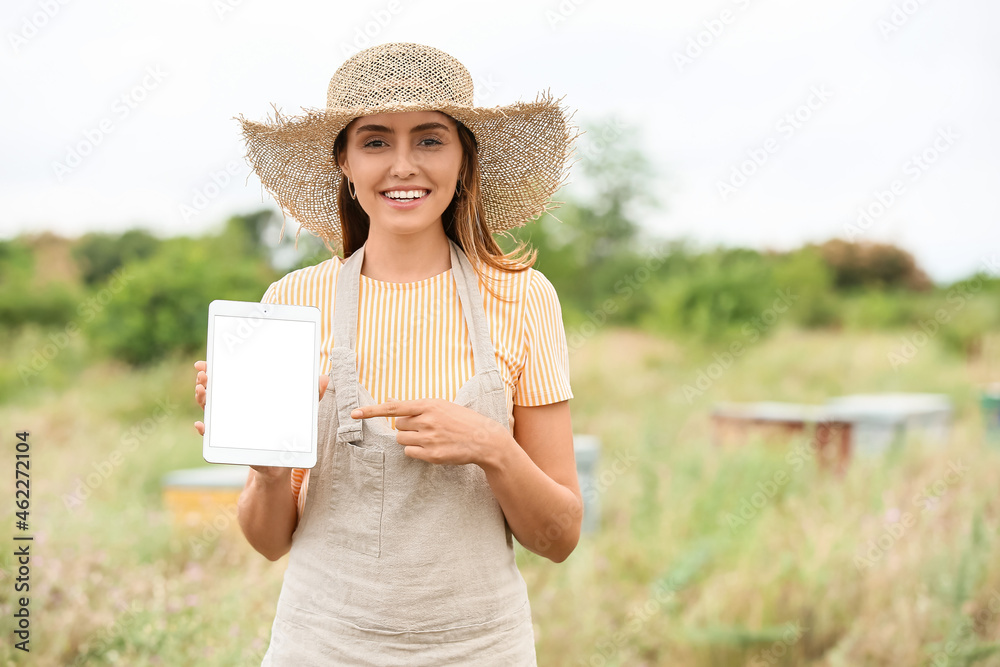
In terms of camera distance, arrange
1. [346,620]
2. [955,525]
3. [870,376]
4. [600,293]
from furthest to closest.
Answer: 1. [600,293]
2. [870,376]
3. [955,525]
4. [346,620]

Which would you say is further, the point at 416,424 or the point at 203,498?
the point at 203,498

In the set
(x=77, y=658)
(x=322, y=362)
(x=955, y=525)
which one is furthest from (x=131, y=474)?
(x=955, y=525)

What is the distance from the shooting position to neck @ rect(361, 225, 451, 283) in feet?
5.64

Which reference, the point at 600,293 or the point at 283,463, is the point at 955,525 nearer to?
the point at 283,463

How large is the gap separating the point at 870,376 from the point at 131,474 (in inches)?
326

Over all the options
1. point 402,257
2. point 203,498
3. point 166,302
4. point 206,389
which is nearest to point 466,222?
point 402,257

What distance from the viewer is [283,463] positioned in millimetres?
1413
